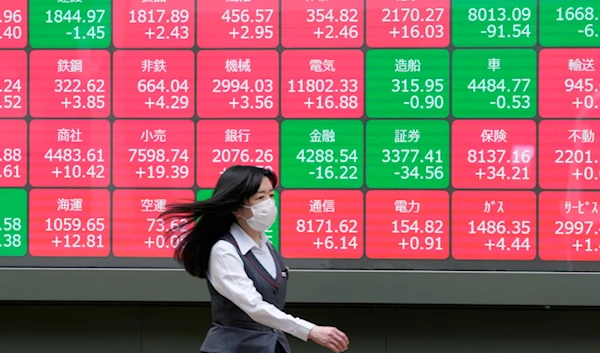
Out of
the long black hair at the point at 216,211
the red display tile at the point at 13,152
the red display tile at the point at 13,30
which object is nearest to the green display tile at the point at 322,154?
the long black hair at the point at 216,211

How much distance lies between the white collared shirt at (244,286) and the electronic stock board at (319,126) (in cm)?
144

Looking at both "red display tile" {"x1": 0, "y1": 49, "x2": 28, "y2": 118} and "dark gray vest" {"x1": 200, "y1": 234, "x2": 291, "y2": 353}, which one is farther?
"red display tile" {"x1": 0, "y1": 49, "x2": 28, "y2": 118}

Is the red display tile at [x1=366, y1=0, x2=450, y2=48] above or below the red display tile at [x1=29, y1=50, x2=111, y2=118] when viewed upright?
above

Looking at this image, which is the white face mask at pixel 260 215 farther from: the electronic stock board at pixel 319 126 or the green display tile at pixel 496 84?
the green display tile at pixel 496 84

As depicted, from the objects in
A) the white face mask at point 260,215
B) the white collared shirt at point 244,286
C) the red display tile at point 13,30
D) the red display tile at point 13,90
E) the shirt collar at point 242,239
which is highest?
the red display tile at point 13,30

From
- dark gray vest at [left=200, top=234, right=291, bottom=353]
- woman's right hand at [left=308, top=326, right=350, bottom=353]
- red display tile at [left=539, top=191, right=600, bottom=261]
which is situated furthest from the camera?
red display tile at [left=539, top=191, right=600, bottom=261]

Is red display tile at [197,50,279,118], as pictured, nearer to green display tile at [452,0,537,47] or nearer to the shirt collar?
green display tile at [452,0,537,47]

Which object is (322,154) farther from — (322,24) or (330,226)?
(322,24)

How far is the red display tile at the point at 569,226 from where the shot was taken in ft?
15.8

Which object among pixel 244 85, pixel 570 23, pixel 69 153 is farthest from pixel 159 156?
pixel 570 23

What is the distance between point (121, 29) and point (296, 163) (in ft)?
4.40

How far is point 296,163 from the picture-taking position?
16.2 ft

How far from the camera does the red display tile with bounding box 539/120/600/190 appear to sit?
189 inches

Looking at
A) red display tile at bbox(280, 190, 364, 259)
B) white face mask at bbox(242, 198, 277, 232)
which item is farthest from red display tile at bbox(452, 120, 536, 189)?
white face mask at bbox(242, 198, 277, 232)
